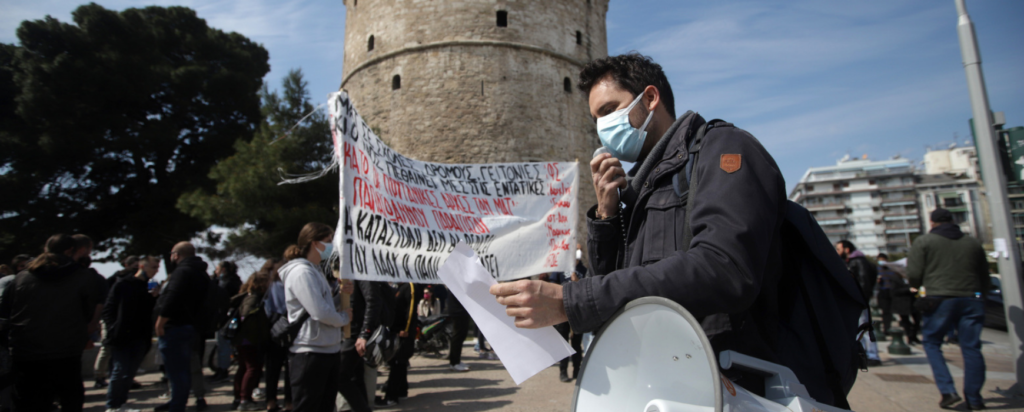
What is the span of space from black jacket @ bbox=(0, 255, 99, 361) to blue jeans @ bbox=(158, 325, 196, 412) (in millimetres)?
756

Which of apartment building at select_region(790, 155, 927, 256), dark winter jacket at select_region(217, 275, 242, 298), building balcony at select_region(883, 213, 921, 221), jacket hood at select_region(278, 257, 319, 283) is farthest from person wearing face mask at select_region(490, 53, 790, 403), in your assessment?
building balcony at select_region(883, 213, 921, 221)

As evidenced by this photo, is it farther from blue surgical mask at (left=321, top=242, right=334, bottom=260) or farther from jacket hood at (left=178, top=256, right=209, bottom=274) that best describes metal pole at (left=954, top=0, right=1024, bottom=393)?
jacket hood at (left=178, top=256, right=209, bottom=274)

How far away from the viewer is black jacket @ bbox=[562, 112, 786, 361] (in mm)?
976

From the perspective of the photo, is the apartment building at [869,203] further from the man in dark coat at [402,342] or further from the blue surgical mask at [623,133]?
the blue surgical mask at [623,133]

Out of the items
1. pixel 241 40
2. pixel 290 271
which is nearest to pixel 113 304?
pixel 290 271

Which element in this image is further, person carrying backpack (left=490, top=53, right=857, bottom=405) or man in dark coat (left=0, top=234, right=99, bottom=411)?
man in dark coat (left=0, top=234, right=99, bottom=411)

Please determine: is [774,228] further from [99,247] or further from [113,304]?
[99,247]

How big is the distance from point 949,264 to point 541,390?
381 cm

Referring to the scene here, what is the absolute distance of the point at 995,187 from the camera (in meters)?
4.62

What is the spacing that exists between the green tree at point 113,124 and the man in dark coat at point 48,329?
13369 millimetres

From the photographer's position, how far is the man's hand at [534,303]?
3.59 ft

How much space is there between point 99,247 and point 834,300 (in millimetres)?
21984

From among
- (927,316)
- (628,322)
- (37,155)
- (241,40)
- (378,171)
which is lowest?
(927,316)

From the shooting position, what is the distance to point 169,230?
17438 mm
